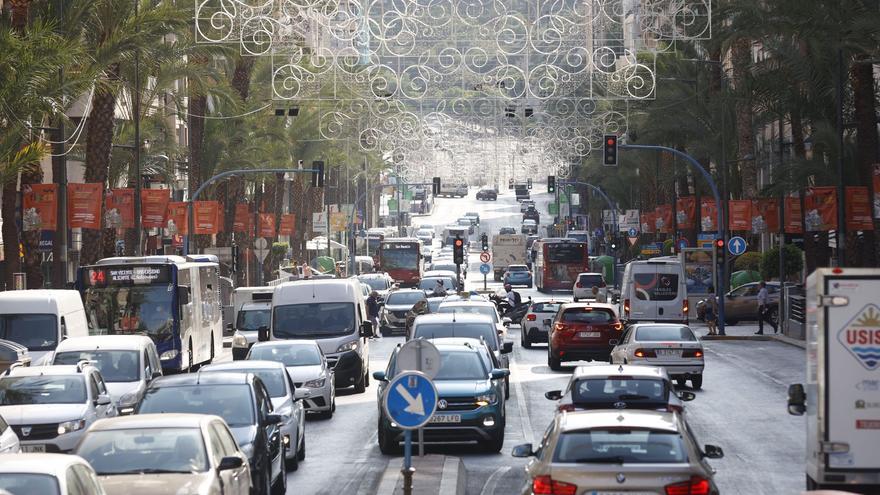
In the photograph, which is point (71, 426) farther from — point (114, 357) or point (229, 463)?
point (229, 463)

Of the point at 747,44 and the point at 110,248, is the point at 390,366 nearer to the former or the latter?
the point at 110,248

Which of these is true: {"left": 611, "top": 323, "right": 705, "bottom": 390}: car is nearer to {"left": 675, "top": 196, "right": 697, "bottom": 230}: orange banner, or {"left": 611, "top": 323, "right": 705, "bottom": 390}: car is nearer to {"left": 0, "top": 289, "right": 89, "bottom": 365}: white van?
{"left": 0, "top": 289, "right": 89, "bottom": 365}: white van

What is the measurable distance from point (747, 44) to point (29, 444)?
4618 centimetres

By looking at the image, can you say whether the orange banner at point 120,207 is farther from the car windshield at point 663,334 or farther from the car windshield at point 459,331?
the car windshield at point 459,331

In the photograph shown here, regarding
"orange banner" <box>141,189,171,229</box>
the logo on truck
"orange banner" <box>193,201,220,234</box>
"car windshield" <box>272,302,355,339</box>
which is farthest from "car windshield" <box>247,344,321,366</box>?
"orange banner" <box>193,201,220,234</box>

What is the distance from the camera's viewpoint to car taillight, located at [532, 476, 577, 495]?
481 inches

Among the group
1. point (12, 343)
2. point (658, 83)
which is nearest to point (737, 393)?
point (12, 343)

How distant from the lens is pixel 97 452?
1361 cm

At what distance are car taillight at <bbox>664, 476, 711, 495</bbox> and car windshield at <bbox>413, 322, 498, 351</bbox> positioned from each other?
16.3 meters

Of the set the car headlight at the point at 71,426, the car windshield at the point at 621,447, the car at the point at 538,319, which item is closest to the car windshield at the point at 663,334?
the car headlight at the point at 71,426

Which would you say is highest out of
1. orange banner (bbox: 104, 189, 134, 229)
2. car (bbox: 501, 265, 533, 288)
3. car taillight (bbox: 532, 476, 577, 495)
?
orange banner (bbox: 104, 189, 134, 229)

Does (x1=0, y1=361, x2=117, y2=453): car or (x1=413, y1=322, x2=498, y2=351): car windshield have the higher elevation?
(x1=413, y1=322, x2=498, y2=351): car windshield

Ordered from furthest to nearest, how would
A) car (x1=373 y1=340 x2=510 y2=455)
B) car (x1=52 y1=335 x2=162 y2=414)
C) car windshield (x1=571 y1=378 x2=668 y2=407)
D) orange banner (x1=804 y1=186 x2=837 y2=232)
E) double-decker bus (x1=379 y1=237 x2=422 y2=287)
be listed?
double-decker bus (x1=379 y1=237 x2=422 y2=287)
orange banner (x1=804 y1=186 x2=837 y2=232)
car (x1=52 y1=335 x2=162 y2=414)
car (x1=373 y1=340 x2=510 y2=455)
car windshield (x1=571 y1=378 x2=668 y2=407)

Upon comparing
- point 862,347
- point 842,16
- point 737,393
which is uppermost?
point 842,16
